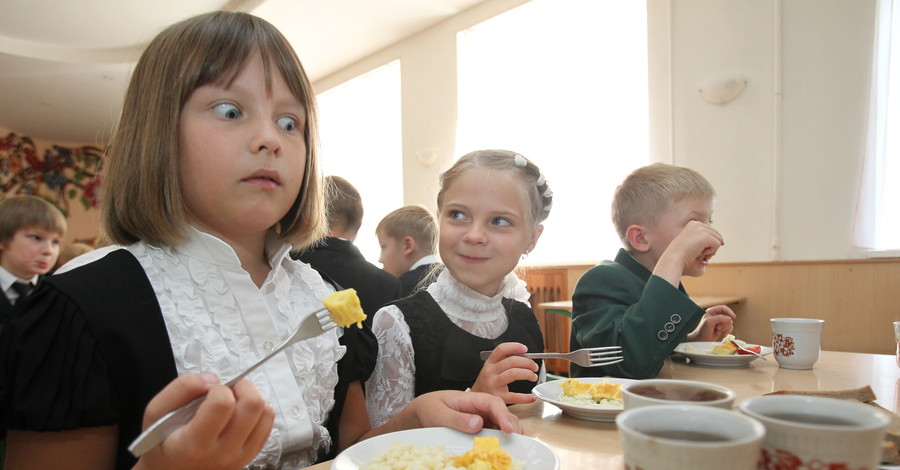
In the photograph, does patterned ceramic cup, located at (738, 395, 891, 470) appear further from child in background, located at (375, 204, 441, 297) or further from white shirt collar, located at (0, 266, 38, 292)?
white shirt collar, located at (0, 266, 38, 292)

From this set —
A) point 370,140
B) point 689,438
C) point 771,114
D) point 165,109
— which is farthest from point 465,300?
point 370,140

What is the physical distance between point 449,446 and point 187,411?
0.36 metres

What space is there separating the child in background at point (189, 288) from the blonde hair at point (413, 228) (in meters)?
2.30

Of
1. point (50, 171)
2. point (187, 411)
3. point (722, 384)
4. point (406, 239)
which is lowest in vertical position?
point (722, 384)

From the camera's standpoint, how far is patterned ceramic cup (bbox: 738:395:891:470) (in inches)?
14.9

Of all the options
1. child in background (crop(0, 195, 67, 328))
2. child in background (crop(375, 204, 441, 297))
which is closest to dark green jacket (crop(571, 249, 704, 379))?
child in background (crop(375, 204, 441, 297))

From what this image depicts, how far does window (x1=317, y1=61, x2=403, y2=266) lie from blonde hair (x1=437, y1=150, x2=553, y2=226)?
487cm

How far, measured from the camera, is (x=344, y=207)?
128 inches

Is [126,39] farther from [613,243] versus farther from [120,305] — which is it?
[120,305]

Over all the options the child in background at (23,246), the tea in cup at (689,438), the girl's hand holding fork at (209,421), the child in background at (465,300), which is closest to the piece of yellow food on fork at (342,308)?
the girl's hand holding fork at (209,421)

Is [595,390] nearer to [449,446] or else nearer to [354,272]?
[449,446]

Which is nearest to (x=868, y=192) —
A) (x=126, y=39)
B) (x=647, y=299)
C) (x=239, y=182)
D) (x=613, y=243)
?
(x=613, y=243)

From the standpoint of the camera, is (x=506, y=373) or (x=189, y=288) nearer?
(x=189, y=288)

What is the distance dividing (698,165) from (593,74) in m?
1.26
